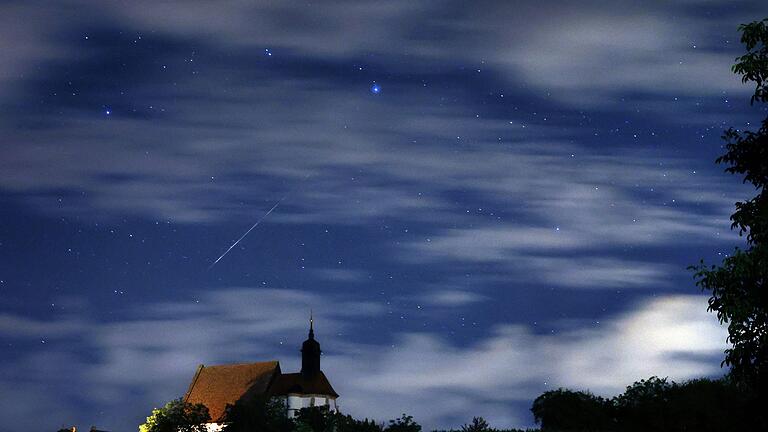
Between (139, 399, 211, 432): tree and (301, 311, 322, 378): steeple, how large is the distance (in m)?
49.3

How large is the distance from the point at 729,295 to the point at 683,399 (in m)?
81.1

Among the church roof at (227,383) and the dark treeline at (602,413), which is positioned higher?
the church roof at (227,383)

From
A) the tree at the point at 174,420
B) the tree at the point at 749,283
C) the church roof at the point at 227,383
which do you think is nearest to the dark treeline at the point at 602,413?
the tree at the point at 174,420

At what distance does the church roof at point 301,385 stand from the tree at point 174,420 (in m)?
42.9

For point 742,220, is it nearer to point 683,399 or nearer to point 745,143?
point 745,143

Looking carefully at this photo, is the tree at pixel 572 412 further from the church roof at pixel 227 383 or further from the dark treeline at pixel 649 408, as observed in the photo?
the church roof at pixel 227 383

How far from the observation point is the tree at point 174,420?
13400cm

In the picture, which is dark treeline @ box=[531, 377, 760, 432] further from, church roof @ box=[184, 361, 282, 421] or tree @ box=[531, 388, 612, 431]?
church roof @ box=[184, 361, 282, 421]

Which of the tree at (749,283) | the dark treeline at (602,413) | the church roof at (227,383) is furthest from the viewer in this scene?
the church roof at (227,383)

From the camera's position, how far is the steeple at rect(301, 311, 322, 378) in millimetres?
186288

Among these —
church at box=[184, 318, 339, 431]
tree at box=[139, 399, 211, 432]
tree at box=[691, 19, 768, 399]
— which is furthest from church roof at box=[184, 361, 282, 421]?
tree at box=[691, 19, 768, 399]

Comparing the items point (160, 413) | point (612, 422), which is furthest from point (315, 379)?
point (612, 422)

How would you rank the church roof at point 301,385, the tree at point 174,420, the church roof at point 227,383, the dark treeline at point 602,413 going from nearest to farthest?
the dark treeline at point 602,413 → the tree at point 174,420 → the church roof at point 227,383 → the church roof at point 301,385

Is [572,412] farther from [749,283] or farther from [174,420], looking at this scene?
[749,283]
